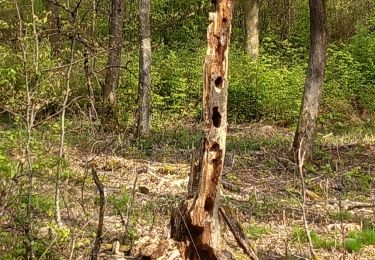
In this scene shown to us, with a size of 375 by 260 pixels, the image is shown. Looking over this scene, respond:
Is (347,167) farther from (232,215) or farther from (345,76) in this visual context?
(345,76)

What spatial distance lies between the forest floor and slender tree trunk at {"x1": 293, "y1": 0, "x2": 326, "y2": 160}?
625 mm

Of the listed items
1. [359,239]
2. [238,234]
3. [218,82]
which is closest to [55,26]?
[218,82]

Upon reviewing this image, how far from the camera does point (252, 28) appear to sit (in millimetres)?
22984

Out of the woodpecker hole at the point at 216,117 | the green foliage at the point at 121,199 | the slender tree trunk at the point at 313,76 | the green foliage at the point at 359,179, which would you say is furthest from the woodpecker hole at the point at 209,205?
the slender tree trunk at the point at 313,76

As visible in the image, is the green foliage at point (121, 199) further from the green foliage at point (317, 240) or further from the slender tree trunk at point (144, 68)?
the slender tree trunk at point (144, 68)

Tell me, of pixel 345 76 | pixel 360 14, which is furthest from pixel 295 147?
pixel 360 14

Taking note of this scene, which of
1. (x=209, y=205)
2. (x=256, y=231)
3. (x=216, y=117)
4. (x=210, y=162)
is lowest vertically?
(x=256, y=231)

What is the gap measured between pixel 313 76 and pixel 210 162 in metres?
6.85

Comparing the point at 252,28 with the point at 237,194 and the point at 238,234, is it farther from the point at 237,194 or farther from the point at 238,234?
the point at 238,234

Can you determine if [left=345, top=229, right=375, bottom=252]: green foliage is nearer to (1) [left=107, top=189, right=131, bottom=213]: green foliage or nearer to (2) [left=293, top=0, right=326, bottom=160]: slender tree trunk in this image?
(1) [left=107, top=189, right=131, bottom=213]: green foliage

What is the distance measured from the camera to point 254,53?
22391mm

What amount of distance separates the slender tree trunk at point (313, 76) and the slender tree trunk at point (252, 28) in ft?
33.8

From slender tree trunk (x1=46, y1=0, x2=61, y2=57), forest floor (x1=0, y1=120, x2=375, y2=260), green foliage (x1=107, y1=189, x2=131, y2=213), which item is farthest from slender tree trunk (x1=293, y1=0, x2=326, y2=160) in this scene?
slender tree trunk (x1=46, y1=0, x2=61, y2=57)

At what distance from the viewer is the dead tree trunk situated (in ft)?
18.2
